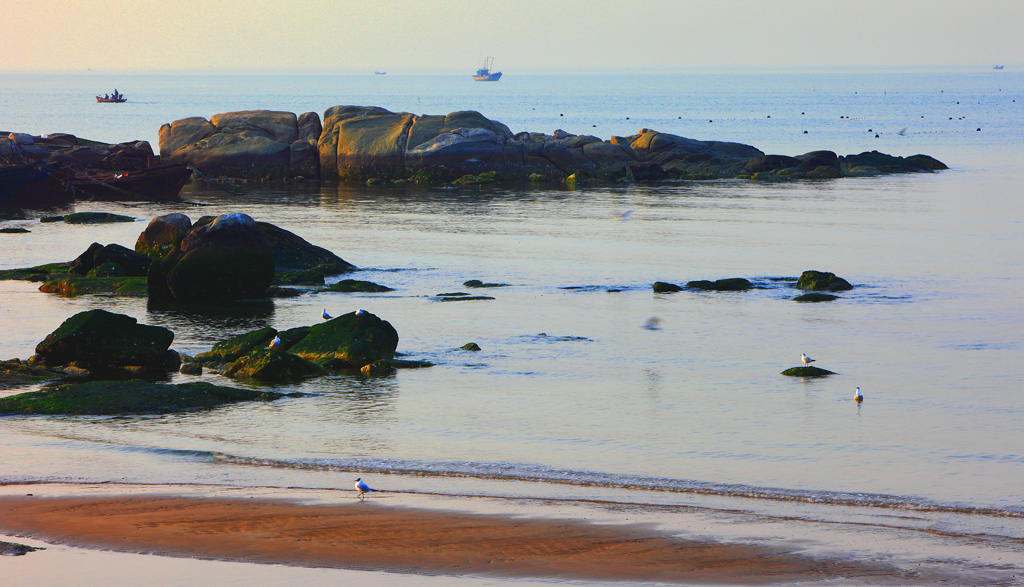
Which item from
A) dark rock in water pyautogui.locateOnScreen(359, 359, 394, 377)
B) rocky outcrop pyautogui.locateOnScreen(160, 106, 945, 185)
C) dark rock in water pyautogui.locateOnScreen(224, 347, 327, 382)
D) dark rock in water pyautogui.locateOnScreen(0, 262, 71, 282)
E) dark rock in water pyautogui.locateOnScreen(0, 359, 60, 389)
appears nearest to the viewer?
dark rock in water pyautogui.locateOnScreen(0, 359, 60, 389)

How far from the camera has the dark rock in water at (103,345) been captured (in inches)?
693

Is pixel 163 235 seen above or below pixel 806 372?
above

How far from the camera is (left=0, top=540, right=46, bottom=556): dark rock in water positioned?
9945mm

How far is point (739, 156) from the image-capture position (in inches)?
2361

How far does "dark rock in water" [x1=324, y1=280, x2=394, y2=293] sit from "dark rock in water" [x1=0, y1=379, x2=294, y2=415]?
9.56 meters

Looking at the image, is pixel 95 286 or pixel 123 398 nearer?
pixel 123 398

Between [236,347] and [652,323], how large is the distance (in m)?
8.65

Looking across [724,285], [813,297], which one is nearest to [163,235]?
[724,285]

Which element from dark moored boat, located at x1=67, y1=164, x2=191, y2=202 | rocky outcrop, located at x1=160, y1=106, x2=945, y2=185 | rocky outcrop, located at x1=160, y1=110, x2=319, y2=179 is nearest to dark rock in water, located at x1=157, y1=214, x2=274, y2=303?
dark moored boat, located at x1=67, y1=164, x2=191, y2=202

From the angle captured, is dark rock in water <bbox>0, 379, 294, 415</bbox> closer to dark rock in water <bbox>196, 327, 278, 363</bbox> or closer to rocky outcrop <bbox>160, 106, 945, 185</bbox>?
dark rock in water <bbox>196, 327, 278, 363</bbox>

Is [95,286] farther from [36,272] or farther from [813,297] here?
[813,297]

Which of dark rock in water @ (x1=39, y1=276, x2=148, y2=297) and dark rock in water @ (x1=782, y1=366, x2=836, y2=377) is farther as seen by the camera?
dark rock in water @ (x1=39, y1=276, x2=148, y2=297)

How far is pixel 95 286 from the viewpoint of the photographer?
1006 inches

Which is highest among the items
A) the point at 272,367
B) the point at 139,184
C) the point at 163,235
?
the point at 139,184
